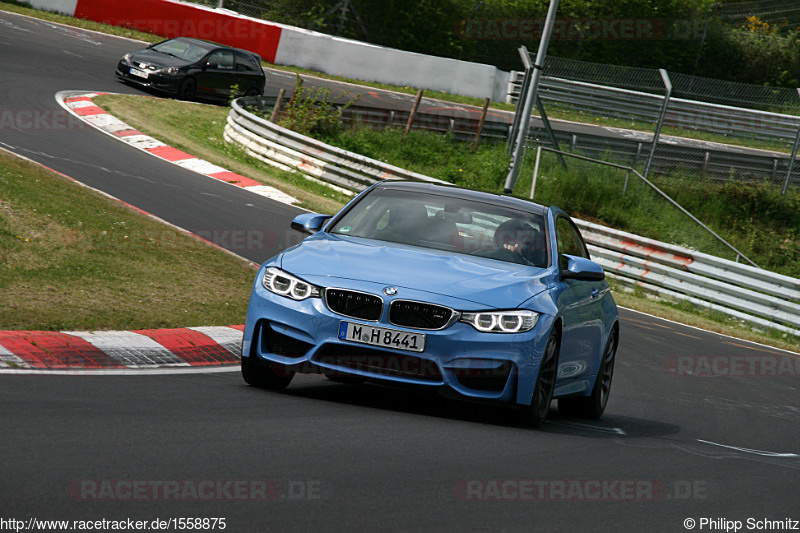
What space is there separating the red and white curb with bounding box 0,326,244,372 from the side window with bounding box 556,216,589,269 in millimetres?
2684

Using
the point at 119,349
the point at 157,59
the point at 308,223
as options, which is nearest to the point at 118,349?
the point at 119,349

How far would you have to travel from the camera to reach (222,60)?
29.0 metres

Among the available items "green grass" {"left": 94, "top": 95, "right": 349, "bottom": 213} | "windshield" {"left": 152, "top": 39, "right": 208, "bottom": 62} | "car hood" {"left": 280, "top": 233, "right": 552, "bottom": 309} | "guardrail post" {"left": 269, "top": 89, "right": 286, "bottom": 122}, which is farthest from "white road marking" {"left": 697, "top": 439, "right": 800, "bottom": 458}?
"windshield" {"left": 152, "top": 39, "right": 208, "bottom": 62}

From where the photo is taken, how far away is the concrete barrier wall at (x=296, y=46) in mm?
36656

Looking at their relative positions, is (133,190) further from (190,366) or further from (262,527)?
(262,527)

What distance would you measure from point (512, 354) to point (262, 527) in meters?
2.71

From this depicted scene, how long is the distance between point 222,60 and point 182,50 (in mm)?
1102

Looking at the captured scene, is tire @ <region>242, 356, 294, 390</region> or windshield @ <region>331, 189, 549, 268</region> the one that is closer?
tire @ <region>242, 356, 294, 390</region>

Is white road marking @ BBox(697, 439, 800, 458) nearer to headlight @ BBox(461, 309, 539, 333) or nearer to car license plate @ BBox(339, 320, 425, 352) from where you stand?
headlight @ BBox(461, 309, 539, 333)

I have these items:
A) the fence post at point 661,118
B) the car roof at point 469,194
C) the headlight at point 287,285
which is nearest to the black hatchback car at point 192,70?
the fence post at point 661,118

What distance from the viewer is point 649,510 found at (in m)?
5.32

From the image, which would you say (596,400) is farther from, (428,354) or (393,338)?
(393,338)

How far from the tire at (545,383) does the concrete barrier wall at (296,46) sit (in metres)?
32.0

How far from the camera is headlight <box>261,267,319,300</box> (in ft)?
22.0
